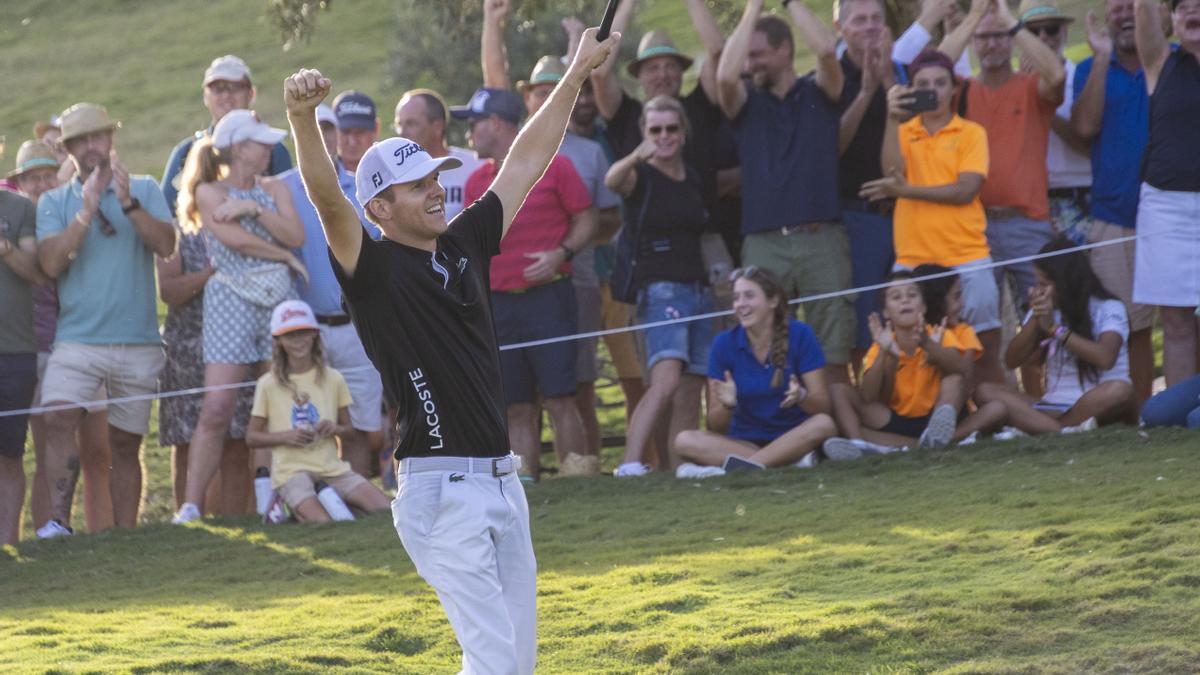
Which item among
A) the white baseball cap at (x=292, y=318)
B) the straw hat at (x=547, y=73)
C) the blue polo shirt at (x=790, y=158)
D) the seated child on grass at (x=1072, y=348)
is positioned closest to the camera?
the white baseball cap at (x=292, y=318)

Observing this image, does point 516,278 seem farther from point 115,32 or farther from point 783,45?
point 115,32

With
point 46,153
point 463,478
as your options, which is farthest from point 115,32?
point 463,478

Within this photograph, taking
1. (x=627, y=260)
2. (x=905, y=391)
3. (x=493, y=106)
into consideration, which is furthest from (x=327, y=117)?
(x=905, y=391)

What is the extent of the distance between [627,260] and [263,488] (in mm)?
2505

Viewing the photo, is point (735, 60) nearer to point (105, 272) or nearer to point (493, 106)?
point (493, 106)

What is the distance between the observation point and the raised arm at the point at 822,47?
10445 mm

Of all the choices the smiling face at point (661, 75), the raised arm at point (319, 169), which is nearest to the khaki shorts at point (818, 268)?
the smiling face at point (661, 75)

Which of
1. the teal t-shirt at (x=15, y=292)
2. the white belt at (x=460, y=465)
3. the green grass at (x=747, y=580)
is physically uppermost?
the teal t-shirt at (x=15, y=292)

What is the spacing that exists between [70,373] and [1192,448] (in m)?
6.18

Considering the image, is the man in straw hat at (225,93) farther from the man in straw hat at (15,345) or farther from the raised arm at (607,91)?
the raised arm at (607,91)

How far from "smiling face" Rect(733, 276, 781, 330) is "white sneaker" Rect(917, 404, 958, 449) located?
1.06 m

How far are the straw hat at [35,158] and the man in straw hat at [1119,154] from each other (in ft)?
21.7

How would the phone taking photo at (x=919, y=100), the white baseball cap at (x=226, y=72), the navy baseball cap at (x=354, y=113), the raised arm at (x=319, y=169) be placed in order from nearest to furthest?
1. the raised arm at (x=319, y=169)
2. the phone taking photo at (x=919, y=100)
3. the navy baseball cap at (x=354, y=113)
4. the white baseball cap at (x=226, y=72)

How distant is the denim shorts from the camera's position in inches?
418
